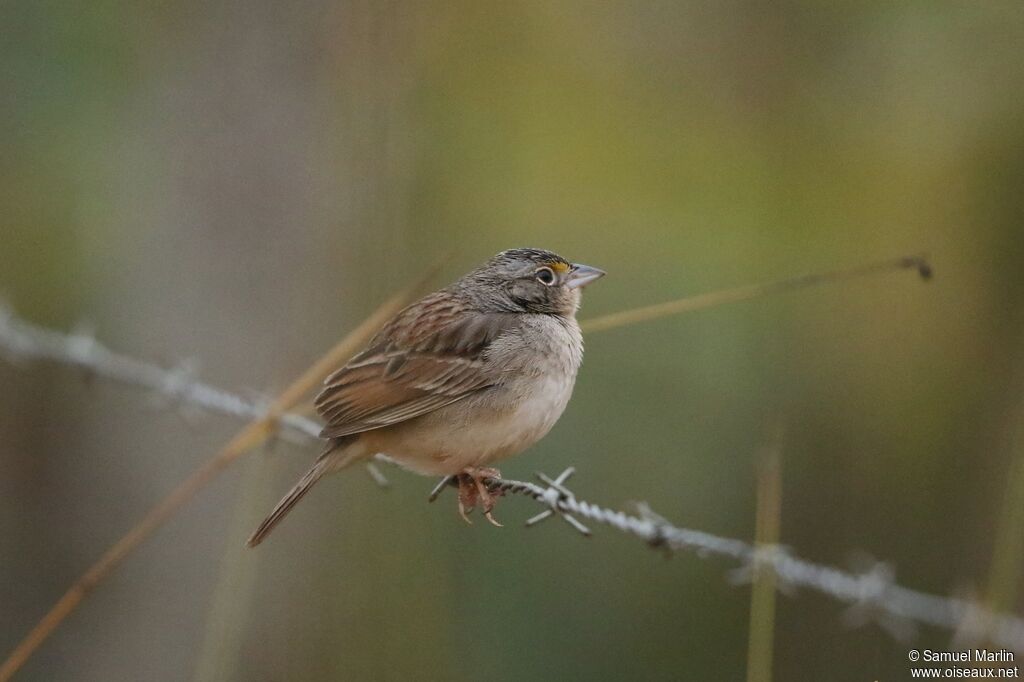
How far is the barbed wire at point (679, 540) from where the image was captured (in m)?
2.78

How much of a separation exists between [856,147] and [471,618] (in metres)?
3.81

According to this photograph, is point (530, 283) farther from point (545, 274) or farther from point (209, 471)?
point (209, 471)

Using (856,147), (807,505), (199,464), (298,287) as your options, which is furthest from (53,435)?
(856,147)

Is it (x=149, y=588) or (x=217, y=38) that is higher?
(x=217, y=38)

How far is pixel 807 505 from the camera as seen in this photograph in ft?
21.6

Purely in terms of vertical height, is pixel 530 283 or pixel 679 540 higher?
pixel 530 283

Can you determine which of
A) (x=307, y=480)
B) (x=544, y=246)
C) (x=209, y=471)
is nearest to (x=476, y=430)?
(x=307, y=480)

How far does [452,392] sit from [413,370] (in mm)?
117

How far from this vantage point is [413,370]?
3.44 meters

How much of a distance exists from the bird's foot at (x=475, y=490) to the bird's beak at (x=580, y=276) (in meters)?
0.58

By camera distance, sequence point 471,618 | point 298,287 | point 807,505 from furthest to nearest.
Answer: point 298,287, point 807,505, point 471,618

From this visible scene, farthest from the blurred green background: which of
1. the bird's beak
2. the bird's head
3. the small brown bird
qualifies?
the small brown bird

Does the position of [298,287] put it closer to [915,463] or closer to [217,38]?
[217,38]

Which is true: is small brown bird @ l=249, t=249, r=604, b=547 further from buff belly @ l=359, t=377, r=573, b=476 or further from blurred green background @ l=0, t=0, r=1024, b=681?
blurred green background @ l=0, t=0, r=1024, b=681
